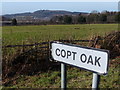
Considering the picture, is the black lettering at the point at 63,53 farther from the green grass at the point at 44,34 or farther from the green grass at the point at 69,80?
the green grass at the point at 44,34

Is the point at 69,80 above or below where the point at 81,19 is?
below

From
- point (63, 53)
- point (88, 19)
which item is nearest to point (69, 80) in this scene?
point (63, 53)

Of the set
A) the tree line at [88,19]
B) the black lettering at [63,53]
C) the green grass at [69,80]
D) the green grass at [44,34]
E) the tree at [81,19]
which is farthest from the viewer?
the tree at [81,19]

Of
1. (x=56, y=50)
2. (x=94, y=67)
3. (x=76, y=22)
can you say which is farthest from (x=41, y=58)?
(x=76, y=22)

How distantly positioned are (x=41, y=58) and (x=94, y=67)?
463 cm

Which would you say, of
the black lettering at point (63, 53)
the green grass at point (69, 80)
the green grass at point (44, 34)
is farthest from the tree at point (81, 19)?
the black lettering at point (63, 53)

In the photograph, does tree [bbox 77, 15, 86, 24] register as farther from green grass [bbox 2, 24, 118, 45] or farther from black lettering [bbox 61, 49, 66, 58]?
black lettering [bbox 61, 49, 66, 58]

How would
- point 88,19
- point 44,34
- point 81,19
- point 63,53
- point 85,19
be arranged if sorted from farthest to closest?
point 88,19 < point 81,19 < point 85,19 < point 44,34 < point 63,53

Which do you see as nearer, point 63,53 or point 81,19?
point 63,53

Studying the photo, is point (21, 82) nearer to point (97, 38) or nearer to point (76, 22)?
point (97, 38)

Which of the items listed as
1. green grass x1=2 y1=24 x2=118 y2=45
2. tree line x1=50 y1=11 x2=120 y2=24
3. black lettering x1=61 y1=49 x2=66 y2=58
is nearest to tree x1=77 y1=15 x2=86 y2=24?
tree line x1=50 y1=11 x2=120 y2=24

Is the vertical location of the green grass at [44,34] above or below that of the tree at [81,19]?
below

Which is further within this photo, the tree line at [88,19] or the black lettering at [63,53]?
the tree line at [88,19]

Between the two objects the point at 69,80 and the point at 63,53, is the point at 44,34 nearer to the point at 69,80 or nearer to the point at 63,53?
the point at 69,80
